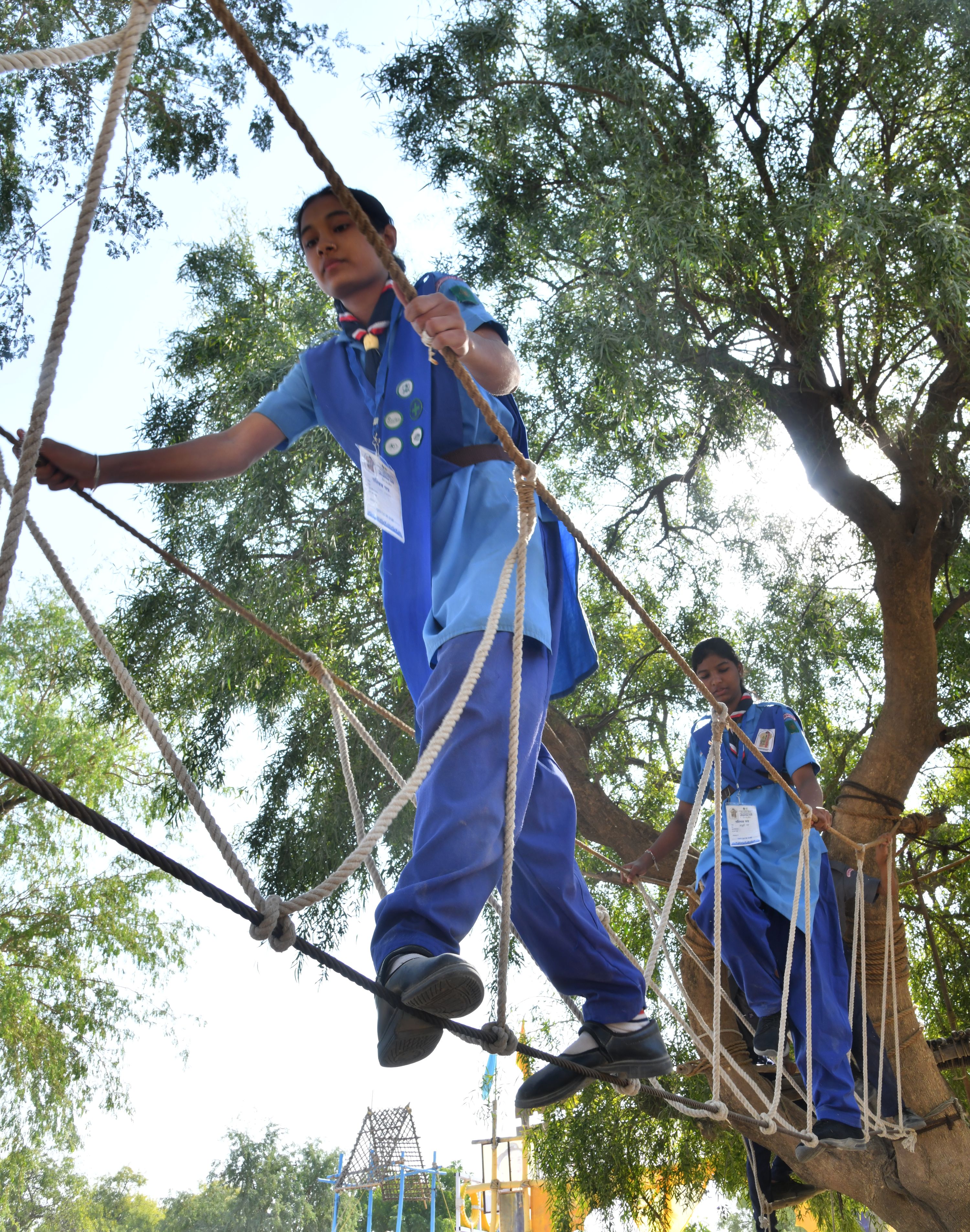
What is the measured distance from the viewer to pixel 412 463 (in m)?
1.40

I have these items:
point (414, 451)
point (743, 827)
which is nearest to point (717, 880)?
point (743, 827)

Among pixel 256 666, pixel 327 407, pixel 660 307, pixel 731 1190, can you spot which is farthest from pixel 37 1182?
pixel 327 407

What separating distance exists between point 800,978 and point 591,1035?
5.18 feet

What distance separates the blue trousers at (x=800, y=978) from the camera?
2783mm

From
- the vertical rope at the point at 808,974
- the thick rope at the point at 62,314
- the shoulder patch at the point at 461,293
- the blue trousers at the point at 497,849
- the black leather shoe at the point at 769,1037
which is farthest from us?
the black leather shoe at the point at 769,1037

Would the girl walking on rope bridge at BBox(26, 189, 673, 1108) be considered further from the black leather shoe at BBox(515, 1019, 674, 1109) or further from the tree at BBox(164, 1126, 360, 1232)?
the tree at BBox(164, 1126, 360, 1232)

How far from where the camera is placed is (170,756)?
41.1 inches

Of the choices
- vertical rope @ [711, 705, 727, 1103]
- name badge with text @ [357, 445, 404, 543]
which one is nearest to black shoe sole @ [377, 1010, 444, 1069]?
name badge with text @ [357, 445, 404, 543]

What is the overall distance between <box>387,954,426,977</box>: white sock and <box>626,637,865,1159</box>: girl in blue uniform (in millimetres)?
1834

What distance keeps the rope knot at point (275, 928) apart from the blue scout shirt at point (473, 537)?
424 millimetres

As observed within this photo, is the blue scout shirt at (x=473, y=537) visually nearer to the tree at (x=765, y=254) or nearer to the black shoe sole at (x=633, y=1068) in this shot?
the black shoe sole at (x=633, y=1068)

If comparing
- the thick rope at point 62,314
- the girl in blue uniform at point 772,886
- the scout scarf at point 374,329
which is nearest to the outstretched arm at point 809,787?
the girl in blue uniform at point 772,886

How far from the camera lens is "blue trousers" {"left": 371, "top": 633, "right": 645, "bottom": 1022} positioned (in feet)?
3.73

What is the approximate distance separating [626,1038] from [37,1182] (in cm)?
1692
